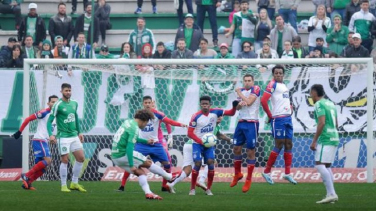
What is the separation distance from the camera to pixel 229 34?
26.2 m

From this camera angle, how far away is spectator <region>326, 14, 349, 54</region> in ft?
81.7

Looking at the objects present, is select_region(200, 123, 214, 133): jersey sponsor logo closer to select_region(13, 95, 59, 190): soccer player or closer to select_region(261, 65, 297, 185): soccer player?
select_region(261, 65, 297, 185): soccer player

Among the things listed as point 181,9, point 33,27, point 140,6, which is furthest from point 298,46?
point 33,27

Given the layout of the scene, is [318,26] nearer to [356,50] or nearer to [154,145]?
[356,50]

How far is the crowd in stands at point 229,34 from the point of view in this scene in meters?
24.8

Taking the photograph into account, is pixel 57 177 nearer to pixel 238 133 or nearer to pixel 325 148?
pixel 238 133

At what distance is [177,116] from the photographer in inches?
921

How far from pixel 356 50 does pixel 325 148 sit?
337 inches

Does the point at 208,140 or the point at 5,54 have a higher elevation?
the point at 5,54

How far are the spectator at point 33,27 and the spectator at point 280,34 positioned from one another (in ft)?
20.7

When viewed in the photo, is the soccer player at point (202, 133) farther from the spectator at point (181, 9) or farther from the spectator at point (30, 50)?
the spectator at point (181, 9)

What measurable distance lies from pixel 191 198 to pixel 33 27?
38.5ft

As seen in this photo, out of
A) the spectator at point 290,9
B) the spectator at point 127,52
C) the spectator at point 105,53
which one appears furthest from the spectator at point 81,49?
the spectator at point 290,9

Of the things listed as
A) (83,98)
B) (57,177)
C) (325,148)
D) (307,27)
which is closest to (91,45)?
(83,98)
